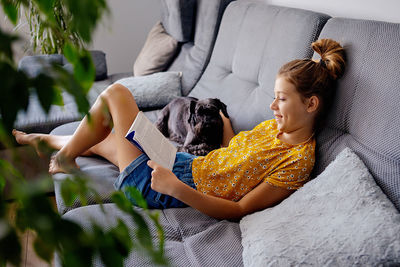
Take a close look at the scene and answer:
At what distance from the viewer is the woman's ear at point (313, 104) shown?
1294 mm

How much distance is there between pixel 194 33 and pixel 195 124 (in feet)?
3.75

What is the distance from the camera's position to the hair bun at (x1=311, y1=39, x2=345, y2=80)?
128 centimetres

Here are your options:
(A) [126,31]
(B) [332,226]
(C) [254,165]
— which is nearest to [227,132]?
(C) [254,165]

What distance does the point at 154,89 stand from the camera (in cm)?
249

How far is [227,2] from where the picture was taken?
252 cm

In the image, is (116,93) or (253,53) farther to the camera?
(253,53)

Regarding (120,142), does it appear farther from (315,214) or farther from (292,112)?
(315,214)

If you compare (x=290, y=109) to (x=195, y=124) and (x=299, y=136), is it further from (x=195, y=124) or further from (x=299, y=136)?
(x=195, y=124)

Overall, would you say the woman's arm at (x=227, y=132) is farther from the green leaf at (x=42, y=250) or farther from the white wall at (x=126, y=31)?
the white wall at (x=126, y=31)

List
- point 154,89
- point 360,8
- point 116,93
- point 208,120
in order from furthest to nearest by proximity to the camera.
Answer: point 154,89 → point 208,120 → point 116,93 → point 360,8

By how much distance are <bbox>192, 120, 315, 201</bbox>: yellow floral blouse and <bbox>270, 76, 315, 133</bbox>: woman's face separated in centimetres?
7

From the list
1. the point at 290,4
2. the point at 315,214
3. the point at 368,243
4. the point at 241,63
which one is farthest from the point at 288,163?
the point at 290,4

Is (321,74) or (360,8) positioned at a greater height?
(360,8)

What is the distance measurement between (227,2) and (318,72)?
1408 millimetres
